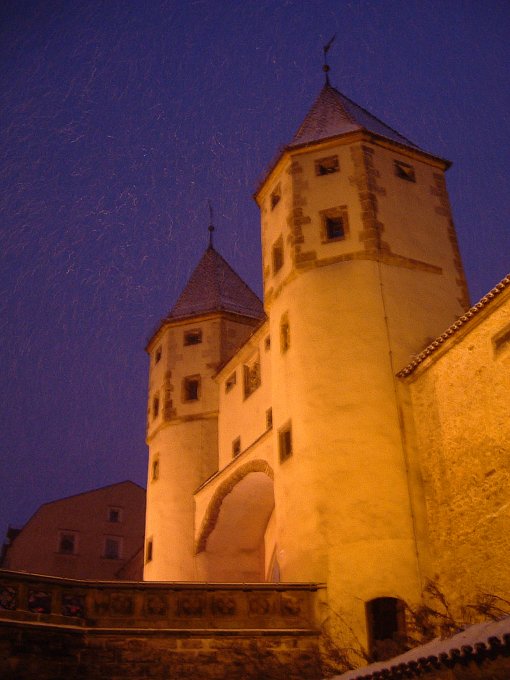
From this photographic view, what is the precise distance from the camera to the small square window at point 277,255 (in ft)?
72.0

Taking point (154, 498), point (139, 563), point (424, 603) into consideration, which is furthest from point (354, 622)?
point (139, 563)

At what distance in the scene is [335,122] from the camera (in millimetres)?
23422

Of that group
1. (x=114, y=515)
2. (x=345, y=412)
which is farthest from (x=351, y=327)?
(x=114, y=515)

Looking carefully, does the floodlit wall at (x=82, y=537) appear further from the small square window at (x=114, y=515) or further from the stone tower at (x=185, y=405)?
the stone tower at (x=185, y=405)

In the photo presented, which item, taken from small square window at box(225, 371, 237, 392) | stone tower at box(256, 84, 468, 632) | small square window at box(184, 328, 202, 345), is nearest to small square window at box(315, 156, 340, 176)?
stone tower at box(256, 84, 468, 632)

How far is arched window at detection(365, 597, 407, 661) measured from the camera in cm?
1547

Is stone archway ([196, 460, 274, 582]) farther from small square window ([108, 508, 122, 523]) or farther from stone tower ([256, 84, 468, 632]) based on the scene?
small square window ([108, 508, 122, 523])

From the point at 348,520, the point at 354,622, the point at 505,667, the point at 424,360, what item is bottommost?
the point at 505,667

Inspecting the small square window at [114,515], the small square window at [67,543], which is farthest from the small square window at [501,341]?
the small square window at [114,515]

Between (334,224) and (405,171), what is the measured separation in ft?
9.89

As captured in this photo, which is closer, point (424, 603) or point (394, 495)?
point (424, 603)

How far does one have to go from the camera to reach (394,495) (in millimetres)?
17203

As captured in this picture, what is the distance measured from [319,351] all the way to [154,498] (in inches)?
445

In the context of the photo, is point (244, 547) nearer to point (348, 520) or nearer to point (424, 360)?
point (348, 520)
